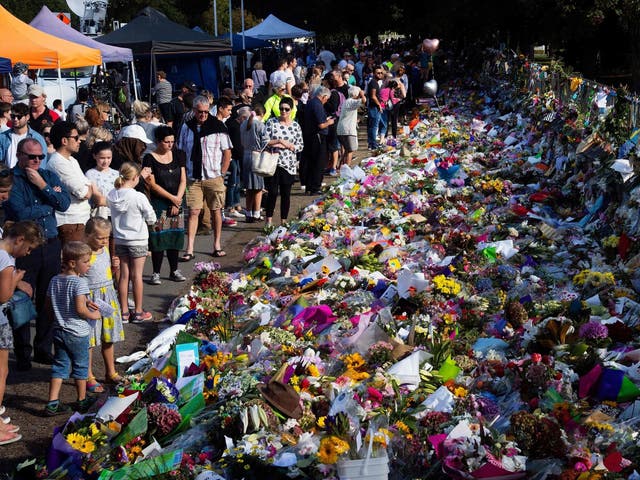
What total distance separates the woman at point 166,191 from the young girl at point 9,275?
291cm

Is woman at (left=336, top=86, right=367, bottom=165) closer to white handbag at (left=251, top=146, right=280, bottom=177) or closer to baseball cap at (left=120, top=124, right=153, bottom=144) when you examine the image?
white handbag at (left=251, top=146, right=280, bottom=177)

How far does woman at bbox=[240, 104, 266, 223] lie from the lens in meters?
11.4

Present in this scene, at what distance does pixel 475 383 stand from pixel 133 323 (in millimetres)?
3777

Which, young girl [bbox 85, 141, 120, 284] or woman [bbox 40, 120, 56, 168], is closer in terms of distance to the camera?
young girl [bbox 85, 141, 120, 284]

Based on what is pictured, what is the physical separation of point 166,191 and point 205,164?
131cm

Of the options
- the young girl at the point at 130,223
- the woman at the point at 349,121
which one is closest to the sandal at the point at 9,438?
the young girl at the point at 130,223

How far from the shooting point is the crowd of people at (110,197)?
625 cm

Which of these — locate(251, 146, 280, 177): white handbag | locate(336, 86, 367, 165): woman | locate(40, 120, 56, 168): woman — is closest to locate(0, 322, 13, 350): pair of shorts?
locate(40, 120, 56, 168): woman

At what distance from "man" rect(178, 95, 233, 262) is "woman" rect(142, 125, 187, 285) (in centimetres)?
100

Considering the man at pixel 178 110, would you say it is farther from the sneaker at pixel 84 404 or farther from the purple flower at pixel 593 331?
the purple flower at pixel 593 331

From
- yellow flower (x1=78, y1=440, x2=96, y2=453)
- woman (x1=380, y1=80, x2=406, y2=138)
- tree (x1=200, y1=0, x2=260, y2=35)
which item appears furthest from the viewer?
tree (x1=200, y1=0, x2=260, y2=35)

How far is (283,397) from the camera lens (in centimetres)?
543

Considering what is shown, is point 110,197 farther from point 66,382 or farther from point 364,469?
point 364,469

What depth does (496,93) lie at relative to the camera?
83.0 feet
